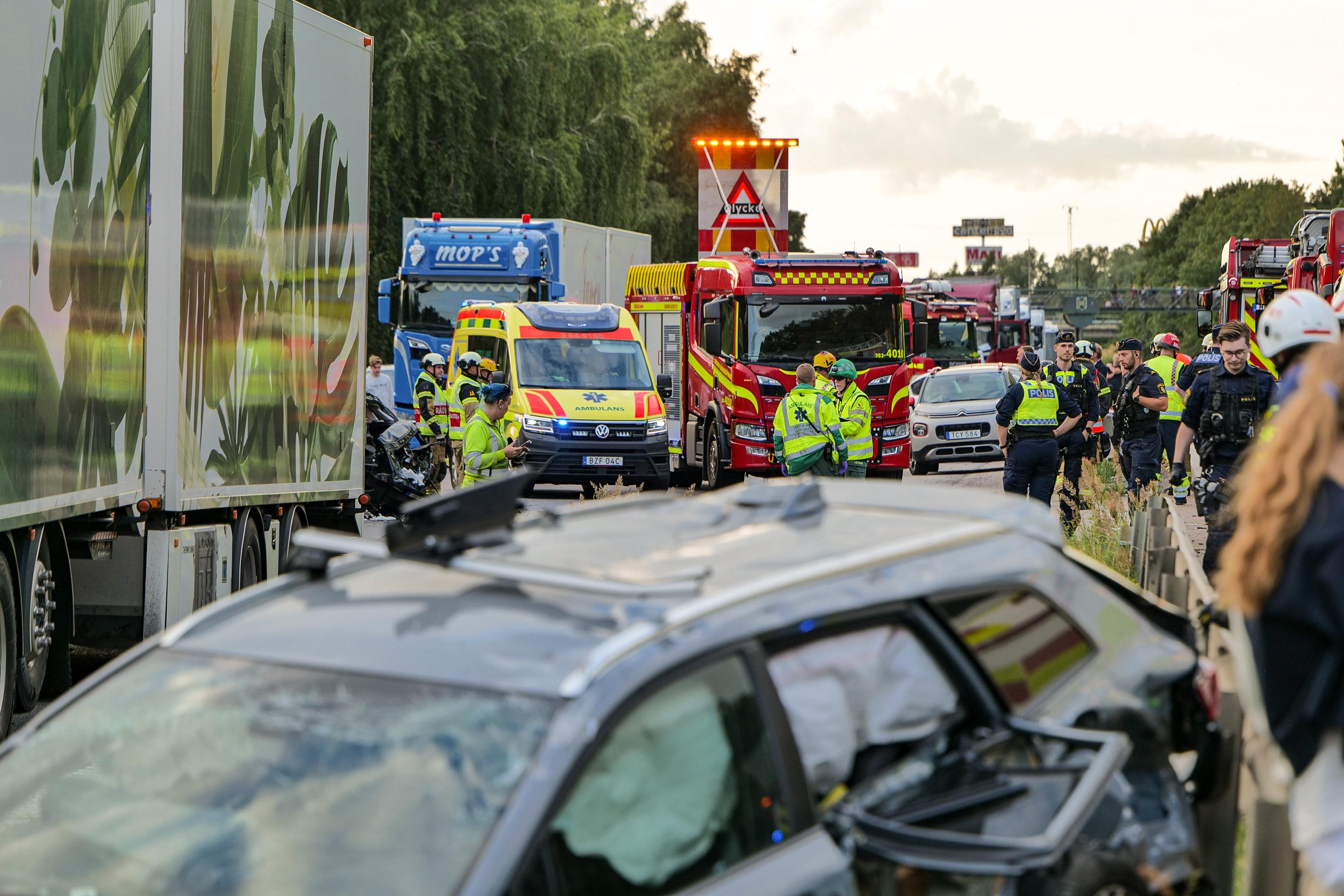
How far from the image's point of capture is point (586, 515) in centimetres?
401

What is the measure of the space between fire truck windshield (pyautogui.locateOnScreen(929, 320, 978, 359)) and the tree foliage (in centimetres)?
770

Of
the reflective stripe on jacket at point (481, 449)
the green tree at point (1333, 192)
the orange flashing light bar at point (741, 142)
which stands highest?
the green tree at point (1333, 192)

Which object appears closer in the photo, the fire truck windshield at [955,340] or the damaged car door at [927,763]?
the damaged car door at [927,763]

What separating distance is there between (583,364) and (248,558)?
1198 centimetres

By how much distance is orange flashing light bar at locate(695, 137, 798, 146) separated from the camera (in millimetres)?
Result: 25844

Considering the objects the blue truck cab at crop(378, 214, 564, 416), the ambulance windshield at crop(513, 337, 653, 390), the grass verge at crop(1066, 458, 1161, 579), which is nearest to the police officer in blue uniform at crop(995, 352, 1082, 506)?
the grass verge at crop(1066, 458, 1161, 579)

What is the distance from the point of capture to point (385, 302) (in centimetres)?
2631

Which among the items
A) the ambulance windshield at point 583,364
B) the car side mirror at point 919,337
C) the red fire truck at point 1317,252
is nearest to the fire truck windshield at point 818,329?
the car side mirror at point 919,337

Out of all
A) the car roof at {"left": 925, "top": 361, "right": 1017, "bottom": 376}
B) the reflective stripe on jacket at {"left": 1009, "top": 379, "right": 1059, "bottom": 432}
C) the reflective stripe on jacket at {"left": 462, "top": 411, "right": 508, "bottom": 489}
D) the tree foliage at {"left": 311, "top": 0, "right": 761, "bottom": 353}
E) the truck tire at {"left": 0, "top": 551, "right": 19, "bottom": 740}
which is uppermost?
the tree foliage at {"left": 311, "top": 0, "right": 761, "bottom": 353}

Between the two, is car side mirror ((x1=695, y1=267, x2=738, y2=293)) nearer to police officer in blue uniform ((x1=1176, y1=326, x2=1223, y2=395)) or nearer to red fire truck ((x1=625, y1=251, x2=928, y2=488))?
red fire truck ((x1=625, y1=251, x2=928, y2=488))

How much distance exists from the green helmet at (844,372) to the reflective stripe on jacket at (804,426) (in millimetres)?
895

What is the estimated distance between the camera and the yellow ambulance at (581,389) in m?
21.6

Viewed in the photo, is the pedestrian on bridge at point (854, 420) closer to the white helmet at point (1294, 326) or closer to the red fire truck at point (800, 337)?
the red fire truck at point (800, 337)

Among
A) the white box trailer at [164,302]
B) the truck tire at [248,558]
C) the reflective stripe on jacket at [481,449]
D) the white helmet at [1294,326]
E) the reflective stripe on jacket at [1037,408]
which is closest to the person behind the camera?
the white helmet at [1294,326]
